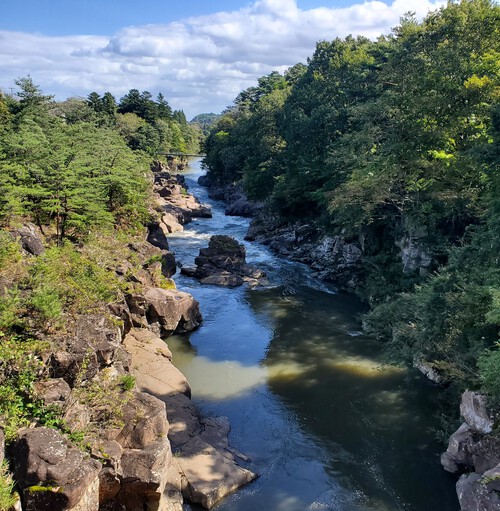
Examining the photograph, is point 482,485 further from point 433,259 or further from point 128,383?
point 433,259

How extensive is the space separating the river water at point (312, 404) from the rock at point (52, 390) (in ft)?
16.4

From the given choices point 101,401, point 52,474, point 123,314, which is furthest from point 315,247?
point 52,474

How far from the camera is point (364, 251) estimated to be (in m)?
28.6

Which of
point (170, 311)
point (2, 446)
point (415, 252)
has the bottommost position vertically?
point (170, 311)

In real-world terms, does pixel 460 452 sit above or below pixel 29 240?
below

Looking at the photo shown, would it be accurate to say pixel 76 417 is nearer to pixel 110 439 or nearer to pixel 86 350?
pixel 110 439

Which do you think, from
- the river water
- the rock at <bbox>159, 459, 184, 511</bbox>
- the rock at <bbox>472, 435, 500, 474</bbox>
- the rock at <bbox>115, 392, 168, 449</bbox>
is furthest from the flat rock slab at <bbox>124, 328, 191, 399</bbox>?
the rock at <bbox>472, 435, 500, 474</bbox>

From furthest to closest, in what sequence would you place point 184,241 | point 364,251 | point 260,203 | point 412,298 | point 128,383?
1. point 260,203
2. point 184,241
3. point 364,251
4. point 412,298
5. point 128,383

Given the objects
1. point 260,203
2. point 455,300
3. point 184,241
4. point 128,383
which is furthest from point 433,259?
point 260,203

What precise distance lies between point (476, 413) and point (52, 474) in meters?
9.92

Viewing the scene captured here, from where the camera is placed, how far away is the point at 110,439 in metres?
11.6

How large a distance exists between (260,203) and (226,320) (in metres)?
26.5

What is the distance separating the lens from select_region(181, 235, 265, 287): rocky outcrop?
2970 cm

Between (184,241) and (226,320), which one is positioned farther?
(184,241)
